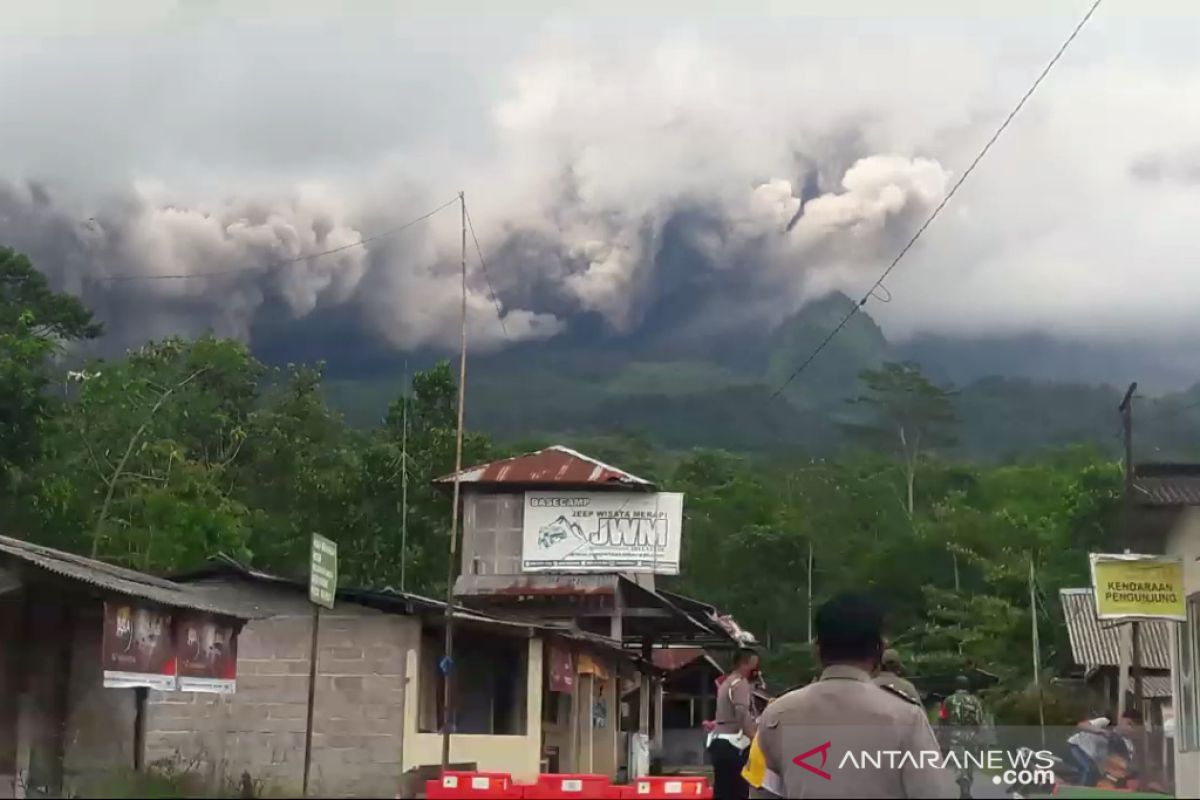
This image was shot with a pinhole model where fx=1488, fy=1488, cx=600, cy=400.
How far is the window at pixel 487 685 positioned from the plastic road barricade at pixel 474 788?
9.65m

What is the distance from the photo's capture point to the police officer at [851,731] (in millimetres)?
4484

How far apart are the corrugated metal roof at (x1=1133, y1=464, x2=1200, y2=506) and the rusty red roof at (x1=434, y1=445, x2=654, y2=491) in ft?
74.5

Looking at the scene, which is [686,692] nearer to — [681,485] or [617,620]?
[681,485]

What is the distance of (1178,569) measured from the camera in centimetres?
1412

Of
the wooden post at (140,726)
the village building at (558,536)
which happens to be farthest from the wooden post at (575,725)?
the village building at (558,536)

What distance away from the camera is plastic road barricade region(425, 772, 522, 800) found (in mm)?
7941

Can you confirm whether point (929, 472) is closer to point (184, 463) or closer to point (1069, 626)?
point (1069, 626)

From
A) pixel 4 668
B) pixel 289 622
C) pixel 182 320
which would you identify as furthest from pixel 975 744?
pixel 182 320

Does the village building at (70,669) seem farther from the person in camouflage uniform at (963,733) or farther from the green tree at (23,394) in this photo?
the green tree at (23,394)

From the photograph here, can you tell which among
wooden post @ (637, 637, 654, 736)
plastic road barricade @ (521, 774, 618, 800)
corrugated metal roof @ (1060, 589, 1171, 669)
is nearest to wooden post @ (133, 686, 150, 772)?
plastic road barricade @ (521, 774, 618, 800)

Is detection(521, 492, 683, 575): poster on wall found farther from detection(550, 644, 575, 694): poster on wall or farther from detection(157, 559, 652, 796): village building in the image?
detection(157, 559, 652, 796): village building

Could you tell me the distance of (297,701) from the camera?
17.0m

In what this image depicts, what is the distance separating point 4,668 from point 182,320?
97.5m

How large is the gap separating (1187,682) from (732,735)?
23.2 ft
